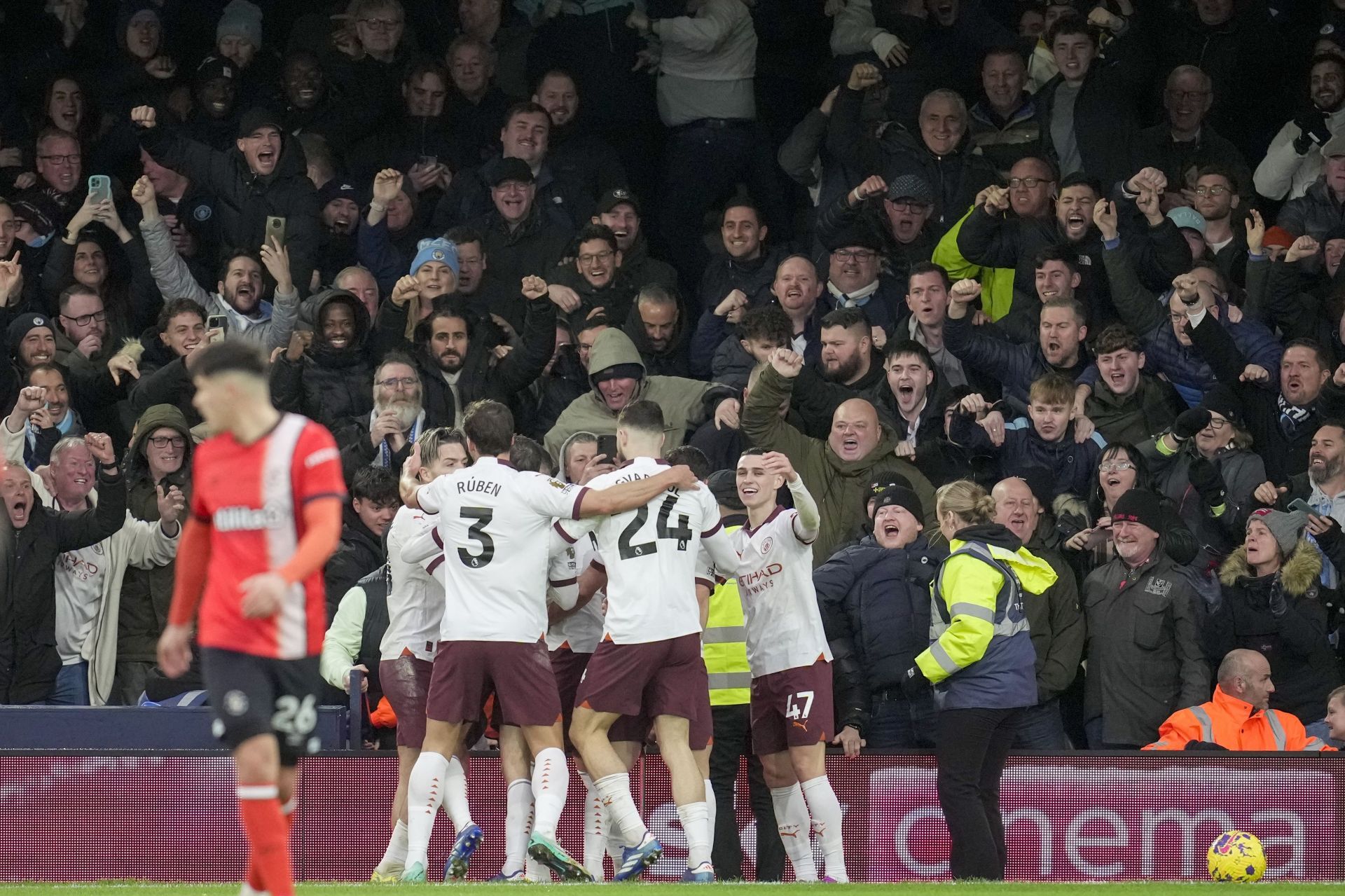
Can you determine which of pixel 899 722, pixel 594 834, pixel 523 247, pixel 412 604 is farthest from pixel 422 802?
pixel 523 247

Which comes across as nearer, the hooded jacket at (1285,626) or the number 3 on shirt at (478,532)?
the number 3 on shirt at (478,532)

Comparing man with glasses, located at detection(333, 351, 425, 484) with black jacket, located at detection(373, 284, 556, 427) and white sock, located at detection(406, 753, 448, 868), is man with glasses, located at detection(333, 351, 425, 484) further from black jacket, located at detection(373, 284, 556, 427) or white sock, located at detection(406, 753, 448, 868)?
Result: white sock, located at detection(406, 753, 448, 868)

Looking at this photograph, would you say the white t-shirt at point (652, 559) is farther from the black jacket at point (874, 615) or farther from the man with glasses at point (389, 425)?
the man with glasses at point (389, 425)

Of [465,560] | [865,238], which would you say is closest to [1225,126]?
[865,238]

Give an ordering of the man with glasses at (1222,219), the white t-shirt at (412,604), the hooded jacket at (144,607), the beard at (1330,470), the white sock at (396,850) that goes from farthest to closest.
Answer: the man with glasses at (1222,219) → the hooded jacket at (144,607) → the beard at (1330,470) → the white t-shirt at (412,604) → the white sock at (396,850)

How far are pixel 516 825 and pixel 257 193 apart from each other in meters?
6.51

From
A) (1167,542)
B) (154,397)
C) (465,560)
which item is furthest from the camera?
(154,397)

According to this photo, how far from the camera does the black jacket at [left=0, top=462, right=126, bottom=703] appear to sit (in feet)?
36.6

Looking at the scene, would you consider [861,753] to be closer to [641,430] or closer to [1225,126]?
[641,430]

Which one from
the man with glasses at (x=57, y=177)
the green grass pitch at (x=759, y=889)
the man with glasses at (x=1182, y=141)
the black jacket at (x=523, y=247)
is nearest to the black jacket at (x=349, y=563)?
the green grass pitch at (x=759, y=889)

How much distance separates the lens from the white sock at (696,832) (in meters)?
8.77

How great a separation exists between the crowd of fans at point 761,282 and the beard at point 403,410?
0.02 meters

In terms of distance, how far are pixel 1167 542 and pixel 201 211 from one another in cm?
758

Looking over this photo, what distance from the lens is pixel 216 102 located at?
14750 mm
